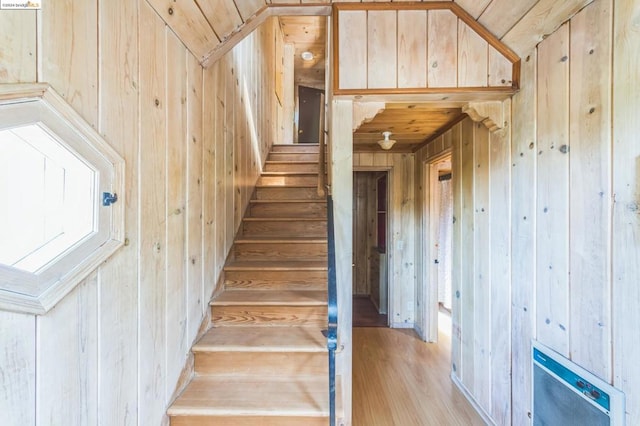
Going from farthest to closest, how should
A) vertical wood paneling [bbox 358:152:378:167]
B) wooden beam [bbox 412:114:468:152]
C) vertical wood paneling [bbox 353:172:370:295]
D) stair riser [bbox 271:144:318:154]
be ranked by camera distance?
vertical wood paneling [bbox 353:172:370:295] → stair riser [bbox 271:144:318:154] → vertical wood paneling [bbox 358:152:378:167] → wooden beam [bbox 412:114:468:152]

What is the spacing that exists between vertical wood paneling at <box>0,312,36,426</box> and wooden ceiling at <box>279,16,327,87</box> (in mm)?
4980

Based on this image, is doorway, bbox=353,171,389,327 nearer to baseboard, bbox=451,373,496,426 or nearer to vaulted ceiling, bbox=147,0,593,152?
baseboard, bbox=451,373,496,426

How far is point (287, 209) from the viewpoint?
293cm

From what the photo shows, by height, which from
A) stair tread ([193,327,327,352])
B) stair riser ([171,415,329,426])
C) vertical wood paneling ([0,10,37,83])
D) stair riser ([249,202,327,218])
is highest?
vertical wood paneling ([0,10,37,83])

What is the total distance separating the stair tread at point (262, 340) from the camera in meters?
1.62

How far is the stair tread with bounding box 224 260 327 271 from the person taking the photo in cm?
214

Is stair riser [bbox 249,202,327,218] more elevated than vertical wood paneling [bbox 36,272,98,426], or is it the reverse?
stair riser [bbox 249,202,327,218]

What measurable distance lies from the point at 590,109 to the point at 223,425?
2158mm

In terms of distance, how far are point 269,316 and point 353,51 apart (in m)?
1.72

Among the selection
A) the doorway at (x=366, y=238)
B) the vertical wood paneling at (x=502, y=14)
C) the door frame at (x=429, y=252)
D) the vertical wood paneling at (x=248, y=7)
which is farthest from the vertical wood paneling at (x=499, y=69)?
the doorway at (x=366, y=238)

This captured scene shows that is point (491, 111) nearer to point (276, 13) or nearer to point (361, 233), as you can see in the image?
point (276, 13)

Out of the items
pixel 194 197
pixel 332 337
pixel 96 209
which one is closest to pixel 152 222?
pixel 96 209

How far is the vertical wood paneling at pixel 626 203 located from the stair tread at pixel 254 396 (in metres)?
1.20

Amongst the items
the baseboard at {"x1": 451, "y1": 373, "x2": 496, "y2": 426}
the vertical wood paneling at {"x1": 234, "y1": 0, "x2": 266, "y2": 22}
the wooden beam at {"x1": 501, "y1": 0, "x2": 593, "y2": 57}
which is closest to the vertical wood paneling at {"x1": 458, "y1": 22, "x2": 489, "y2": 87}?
the wooden beam at {"x1": 501, "y1": 0, "x2": 593, "y2": 57}
